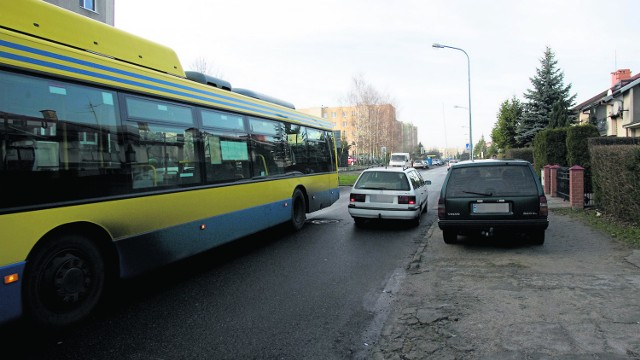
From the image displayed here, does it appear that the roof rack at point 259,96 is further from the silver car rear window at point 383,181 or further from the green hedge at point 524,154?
the green hedge at point 524,154

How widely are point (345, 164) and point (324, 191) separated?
54429mm

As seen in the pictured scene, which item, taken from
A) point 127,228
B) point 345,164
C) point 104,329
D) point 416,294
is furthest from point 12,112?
point 345,164

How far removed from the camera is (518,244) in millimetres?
7906

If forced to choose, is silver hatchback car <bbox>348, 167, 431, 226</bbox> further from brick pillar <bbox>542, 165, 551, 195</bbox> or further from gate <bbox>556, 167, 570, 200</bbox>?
brick pillar <bbox>542, 165, 551, 195</bbox>

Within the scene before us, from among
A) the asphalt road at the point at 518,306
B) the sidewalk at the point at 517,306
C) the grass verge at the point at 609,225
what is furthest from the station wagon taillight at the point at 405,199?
the grass verge at the point at 609,225

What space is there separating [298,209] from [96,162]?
6.10 m

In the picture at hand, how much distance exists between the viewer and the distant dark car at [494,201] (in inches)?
282

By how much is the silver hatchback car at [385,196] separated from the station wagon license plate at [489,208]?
2.73m

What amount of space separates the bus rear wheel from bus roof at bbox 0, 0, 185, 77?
6.97 ft

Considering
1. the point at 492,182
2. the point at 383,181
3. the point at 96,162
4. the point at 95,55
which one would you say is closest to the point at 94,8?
the point at 383,181

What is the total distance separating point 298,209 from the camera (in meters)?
10.4

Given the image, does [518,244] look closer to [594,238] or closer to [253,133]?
[594,238]

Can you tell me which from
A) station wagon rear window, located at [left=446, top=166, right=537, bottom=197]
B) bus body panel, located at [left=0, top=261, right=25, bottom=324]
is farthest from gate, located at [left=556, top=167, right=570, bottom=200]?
bus body panel, located at [left=0, top=261, right=25, bottom=324]

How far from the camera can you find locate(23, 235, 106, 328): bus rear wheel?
391 centimetres
